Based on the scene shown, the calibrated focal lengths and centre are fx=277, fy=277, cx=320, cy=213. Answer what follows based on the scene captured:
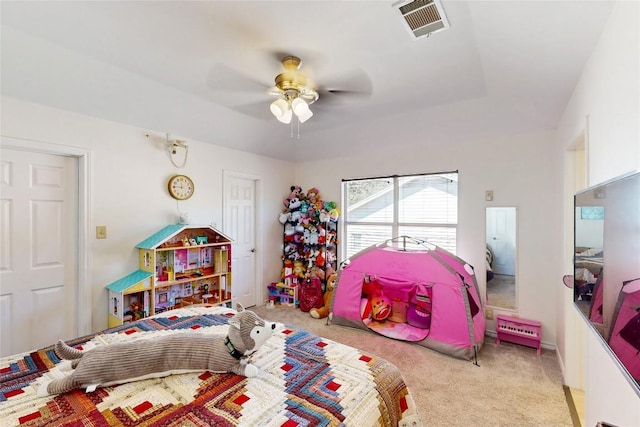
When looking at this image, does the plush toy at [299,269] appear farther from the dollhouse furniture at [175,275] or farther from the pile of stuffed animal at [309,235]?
the dollhouse furniture at [175,275]

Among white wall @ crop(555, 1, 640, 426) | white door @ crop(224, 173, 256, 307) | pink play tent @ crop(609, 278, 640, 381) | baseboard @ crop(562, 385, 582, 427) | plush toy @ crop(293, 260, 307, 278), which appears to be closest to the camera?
pink play tent @ crop(609, 278, 640, 381)

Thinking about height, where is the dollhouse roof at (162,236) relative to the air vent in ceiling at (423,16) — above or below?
below

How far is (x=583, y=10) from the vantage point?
1.35 metres

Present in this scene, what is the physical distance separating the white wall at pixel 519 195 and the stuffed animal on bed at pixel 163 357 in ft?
9.42

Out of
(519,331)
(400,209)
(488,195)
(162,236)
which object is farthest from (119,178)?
(519,331)

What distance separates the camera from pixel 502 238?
3.16 metres

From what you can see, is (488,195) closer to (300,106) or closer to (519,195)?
(519,195)

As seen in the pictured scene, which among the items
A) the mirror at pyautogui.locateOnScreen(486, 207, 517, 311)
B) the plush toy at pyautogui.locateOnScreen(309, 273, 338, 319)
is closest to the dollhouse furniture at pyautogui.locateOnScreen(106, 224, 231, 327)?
the plush toy at pyautogui.locateOnScreen(309, 273, 338, 319)

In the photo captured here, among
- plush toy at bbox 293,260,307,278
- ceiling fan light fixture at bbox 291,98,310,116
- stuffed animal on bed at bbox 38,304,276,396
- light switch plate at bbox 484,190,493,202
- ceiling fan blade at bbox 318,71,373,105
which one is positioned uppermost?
ceiling fan blade at bbox 318,71,373,105

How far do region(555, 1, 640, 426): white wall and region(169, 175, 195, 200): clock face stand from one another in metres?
3.61

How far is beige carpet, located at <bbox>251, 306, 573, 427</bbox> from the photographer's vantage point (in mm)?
1922

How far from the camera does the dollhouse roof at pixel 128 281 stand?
264 cm

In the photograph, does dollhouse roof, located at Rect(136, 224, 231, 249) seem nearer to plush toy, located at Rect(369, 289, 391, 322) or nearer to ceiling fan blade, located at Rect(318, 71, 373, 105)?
ceiling fan blade, located at Rect(318, 71, 373, 105)

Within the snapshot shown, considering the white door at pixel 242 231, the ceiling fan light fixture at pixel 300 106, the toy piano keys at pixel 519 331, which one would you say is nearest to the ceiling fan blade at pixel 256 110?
the white door at pixel 242 231
